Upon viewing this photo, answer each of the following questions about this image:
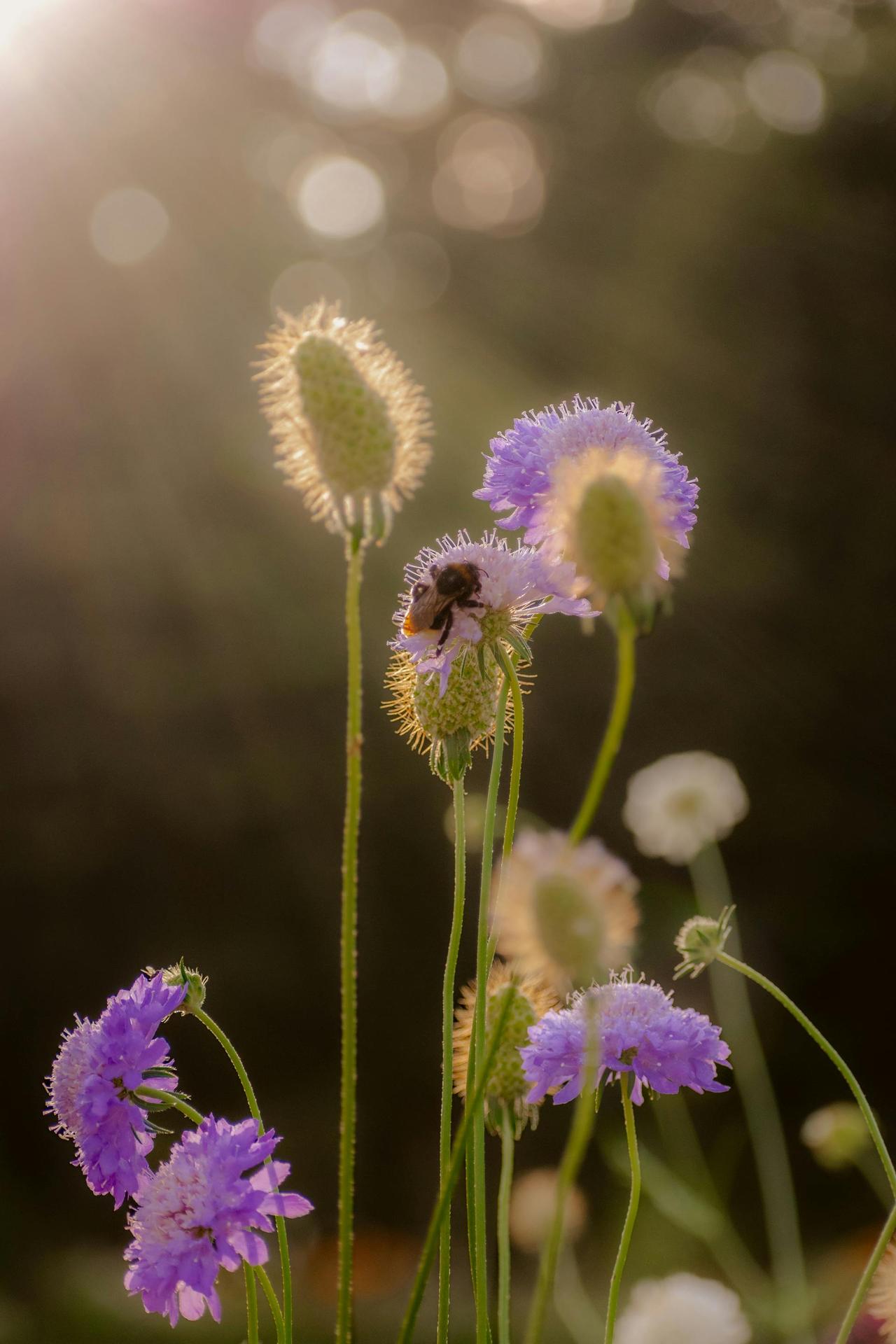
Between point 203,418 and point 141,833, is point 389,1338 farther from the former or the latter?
point 203,418

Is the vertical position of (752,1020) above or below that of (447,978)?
above

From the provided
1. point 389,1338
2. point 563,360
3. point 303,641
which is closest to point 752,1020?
point 389,1338

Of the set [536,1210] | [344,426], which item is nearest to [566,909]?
[344,426]

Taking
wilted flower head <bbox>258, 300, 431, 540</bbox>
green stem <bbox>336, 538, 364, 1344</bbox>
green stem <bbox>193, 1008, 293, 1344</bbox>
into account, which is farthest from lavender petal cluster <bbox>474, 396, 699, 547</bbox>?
green stem <bbox>193, 1008, 293, 1344</bbox>

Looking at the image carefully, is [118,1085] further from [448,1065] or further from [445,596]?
[445,596]

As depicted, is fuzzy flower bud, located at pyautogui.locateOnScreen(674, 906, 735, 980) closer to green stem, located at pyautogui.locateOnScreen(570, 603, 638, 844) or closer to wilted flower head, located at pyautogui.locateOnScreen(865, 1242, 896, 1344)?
wilted flower head, located at pyautogui.locateOnScreen(865, 1242, 896, 1344)

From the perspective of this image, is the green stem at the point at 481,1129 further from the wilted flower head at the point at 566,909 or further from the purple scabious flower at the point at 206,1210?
the wilted flower head at the point at 566,909

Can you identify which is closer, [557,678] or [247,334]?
[557,678]
